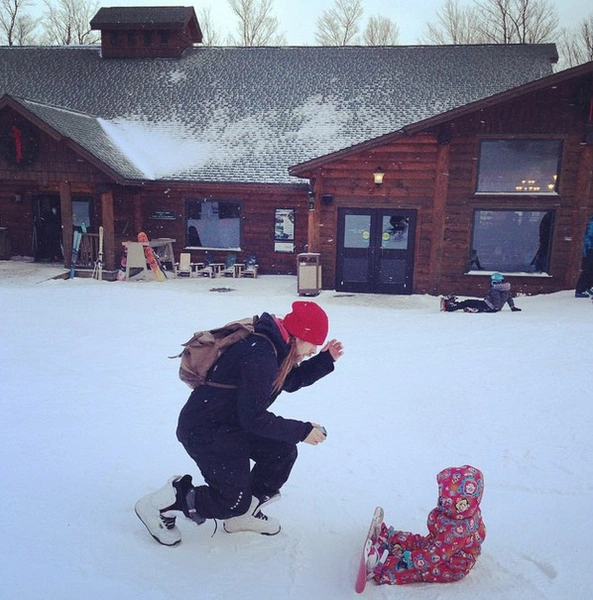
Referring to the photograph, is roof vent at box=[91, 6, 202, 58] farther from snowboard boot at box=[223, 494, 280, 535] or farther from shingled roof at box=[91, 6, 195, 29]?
snowboard boot at box=[223, 494, 280, 535]

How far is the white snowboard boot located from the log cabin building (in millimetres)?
10468

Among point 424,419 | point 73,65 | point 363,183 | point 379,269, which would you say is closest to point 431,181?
point 363,183

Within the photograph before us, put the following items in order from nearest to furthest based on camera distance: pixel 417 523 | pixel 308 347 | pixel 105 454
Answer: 1. pixel 308 347
2. pixel 417 523
3. pixel 105 454

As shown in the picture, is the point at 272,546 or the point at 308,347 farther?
the point at 272,546

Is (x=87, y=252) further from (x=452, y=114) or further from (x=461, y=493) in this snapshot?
(x=461, y=493)

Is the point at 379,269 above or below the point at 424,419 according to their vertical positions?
above

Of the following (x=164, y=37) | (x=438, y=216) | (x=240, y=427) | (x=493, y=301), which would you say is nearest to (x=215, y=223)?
(x=438, y=216)

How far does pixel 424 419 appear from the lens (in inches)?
205

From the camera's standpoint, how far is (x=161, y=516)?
3.06m

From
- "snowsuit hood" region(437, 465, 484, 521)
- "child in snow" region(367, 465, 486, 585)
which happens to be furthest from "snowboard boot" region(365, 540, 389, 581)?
"snowsuit hood" region(437, 465, 484, 521)

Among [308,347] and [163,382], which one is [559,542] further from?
[163,382]

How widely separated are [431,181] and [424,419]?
852 centimetres

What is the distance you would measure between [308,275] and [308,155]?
482 centimetres

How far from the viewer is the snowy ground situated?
2.82 meters
